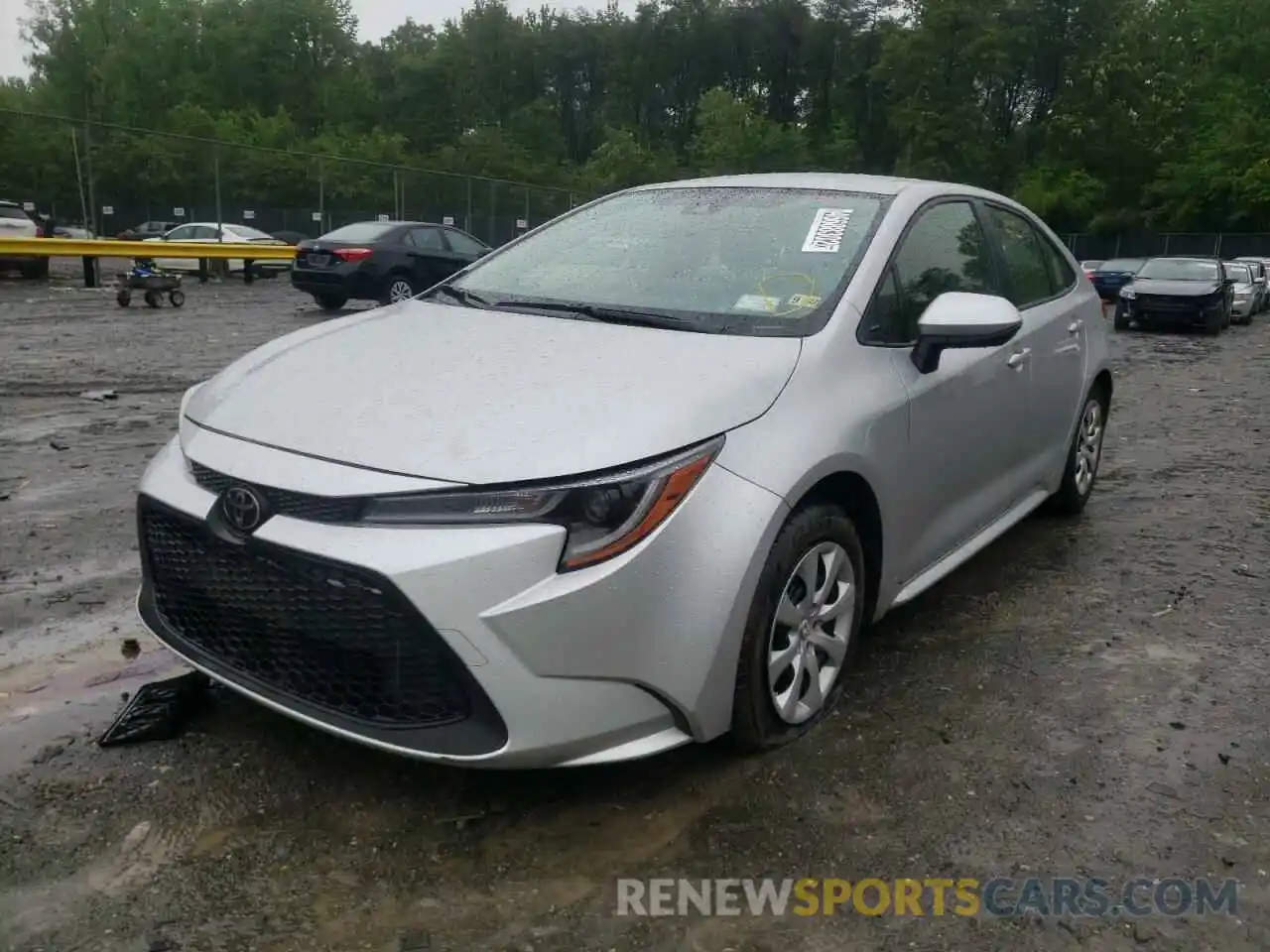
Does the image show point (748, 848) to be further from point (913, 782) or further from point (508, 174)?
point (508, 174)

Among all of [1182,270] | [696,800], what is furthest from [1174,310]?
[696,800]

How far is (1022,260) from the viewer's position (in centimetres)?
472

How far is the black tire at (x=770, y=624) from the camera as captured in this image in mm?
2789

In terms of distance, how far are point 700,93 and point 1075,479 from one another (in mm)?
88505

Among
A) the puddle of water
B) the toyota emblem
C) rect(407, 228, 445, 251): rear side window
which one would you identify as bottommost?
the puddle of water

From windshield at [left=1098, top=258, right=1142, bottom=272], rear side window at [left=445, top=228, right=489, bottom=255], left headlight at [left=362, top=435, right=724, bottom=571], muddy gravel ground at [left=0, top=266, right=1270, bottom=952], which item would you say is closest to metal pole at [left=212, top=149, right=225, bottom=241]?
rear side window at [left=445, top=228, right=489, bottom=255]

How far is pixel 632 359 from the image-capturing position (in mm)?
2982

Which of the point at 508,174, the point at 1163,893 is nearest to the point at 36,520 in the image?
the point at 1163,893

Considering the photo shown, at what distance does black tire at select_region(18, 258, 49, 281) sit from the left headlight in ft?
66.5

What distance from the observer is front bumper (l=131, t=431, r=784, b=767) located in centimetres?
241

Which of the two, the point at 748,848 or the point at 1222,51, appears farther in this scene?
the point at 1222,51

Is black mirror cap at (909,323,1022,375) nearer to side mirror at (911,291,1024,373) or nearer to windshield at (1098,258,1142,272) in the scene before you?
side mirror at (911,291,1024,373)

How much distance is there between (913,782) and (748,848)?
22.7 inches

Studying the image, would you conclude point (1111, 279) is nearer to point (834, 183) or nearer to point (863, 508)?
point (834, 183)
